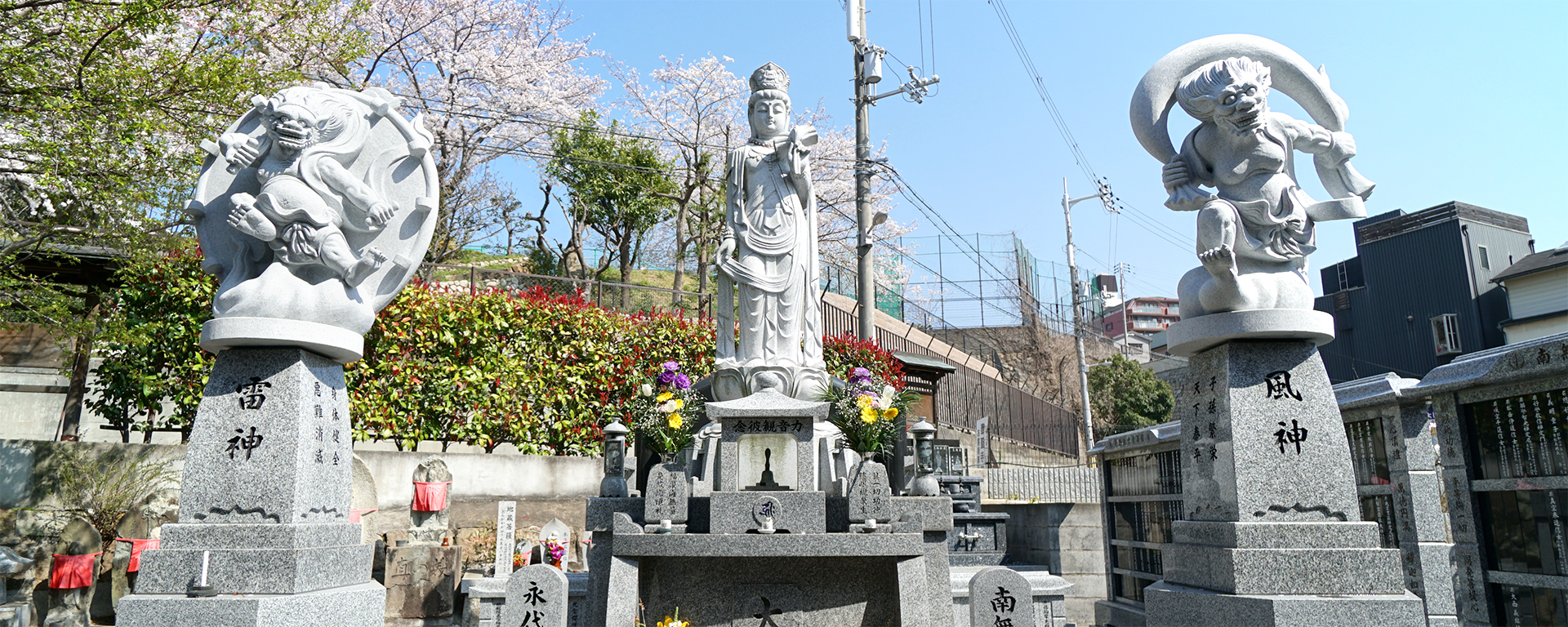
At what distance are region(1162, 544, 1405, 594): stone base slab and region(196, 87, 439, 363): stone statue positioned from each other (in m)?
5.51

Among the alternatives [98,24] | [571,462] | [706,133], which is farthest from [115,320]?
[706,133]

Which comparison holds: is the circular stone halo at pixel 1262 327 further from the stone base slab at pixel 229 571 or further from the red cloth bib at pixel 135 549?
the red cloth bib at pixel 135 549

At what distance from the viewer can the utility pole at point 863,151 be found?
52.6 ft

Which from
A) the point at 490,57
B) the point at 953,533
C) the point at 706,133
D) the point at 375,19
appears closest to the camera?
the point at 953,533

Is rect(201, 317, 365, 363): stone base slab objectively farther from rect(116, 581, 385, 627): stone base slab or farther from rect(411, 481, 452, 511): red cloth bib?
rect(411, 481, 452, 511): red cloth bib

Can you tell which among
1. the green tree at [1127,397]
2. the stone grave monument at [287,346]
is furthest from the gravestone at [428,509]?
the green tree at [1127,397]

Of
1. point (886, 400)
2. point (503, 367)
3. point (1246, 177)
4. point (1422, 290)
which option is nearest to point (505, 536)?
point (503, 367)

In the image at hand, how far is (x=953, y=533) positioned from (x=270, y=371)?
8.75 metres

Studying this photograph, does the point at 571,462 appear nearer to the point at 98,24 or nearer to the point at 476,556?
the point at 476,556

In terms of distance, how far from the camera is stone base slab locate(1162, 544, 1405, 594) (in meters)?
4.61

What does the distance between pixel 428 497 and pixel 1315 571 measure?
27.1ft

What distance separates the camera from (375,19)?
19.6 meters

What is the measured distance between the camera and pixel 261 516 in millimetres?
5016

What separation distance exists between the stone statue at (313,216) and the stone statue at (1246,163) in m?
5.06
